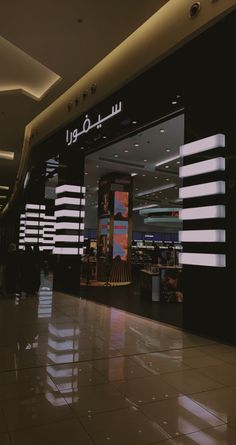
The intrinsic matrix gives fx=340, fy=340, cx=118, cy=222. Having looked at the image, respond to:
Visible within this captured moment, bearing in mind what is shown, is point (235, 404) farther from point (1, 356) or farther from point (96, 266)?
point (96, 266)

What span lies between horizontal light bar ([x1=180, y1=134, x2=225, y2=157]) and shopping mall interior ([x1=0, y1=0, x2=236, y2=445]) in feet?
0.05

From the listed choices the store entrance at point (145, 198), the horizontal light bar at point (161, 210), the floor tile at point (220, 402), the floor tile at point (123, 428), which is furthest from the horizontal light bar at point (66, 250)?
the horizontal light bar at point (161, 210)

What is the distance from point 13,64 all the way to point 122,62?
8.12 ft

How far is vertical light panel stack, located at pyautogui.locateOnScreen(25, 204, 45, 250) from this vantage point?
14.5 m

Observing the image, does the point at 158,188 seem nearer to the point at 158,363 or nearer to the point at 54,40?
the point at 54,40

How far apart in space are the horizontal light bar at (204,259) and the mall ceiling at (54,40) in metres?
3.84

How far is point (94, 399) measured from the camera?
2.80 meters

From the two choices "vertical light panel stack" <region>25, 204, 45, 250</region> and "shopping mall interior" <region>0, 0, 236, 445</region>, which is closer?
"shopping mall interior" <region>0, 0, 236, 445</region>

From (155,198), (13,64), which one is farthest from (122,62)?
(155,198)

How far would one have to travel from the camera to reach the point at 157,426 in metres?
2.39

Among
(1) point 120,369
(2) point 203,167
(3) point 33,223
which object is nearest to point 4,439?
(1) point 120,369

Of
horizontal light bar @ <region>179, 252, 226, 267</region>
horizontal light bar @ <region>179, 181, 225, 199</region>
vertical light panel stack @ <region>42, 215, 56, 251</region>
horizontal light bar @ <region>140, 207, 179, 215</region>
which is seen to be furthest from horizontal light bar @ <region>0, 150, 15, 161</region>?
horizontal light bar @ <region>140, 207, 179, 215</region>

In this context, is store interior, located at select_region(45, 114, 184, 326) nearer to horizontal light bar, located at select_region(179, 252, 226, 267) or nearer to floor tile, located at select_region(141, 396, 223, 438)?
horizontal light bar, located at select_region(179, 252, 226, 267)

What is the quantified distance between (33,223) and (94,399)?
12.3 metres
